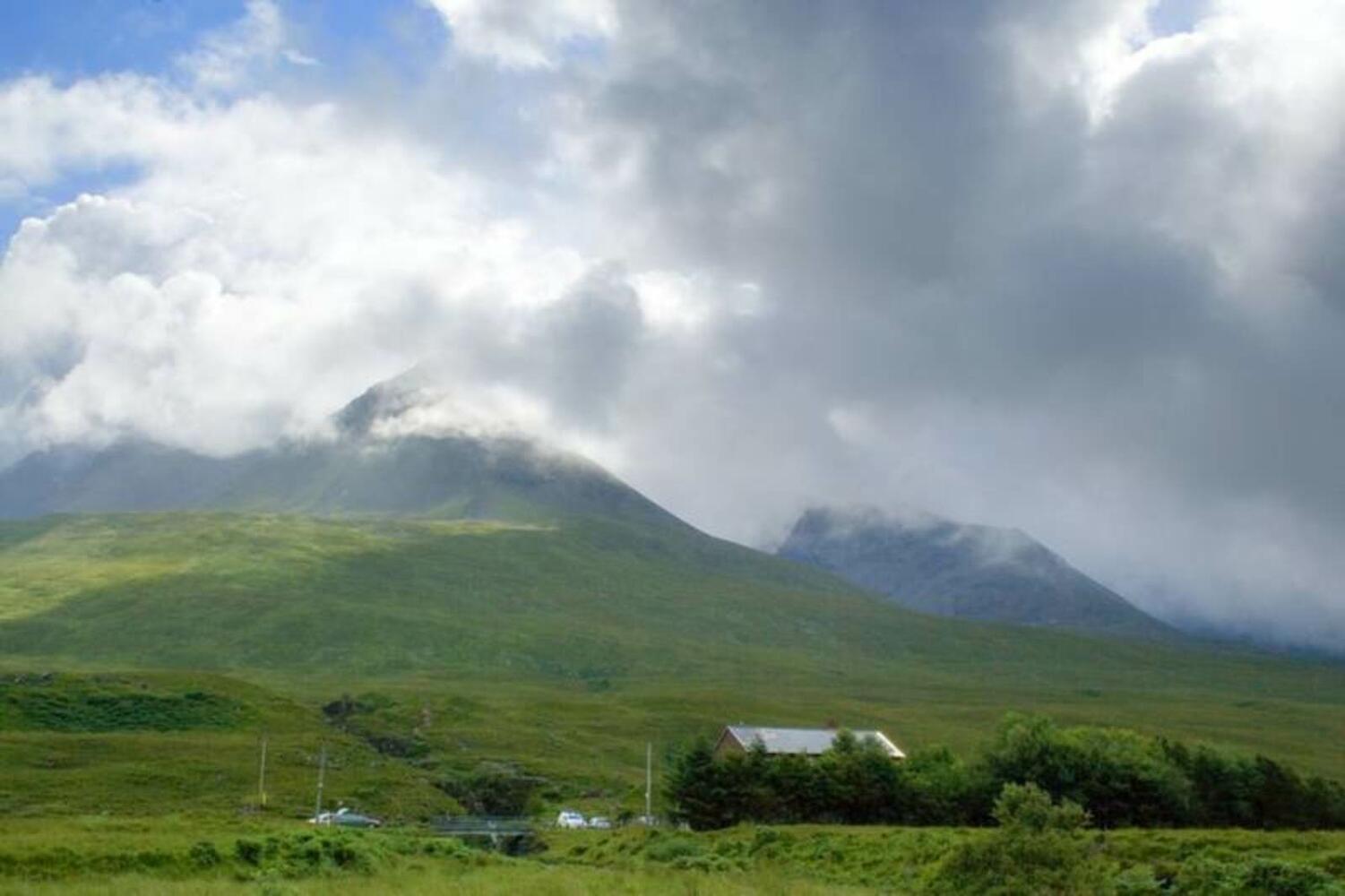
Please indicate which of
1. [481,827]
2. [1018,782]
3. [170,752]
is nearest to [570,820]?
[481,827]

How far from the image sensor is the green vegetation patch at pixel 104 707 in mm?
128875

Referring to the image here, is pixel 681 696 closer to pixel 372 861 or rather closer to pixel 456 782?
pixel 456 782

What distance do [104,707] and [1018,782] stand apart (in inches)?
4251

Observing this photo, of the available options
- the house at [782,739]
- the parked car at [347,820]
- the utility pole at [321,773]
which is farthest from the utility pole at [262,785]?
the house at [782,739]

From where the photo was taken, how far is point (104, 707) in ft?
445

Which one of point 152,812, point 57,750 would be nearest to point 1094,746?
point 152,812

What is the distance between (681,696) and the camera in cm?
18925

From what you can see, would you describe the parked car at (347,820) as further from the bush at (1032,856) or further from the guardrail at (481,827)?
the bush at (1032,856)

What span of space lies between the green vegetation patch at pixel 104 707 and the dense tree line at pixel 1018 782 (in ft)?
256

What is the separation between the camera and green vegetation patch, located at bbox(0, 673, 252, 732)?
129m

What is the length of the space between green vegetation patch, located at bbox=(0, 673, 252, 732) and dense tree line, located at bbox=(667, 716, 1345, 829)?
7796 cm

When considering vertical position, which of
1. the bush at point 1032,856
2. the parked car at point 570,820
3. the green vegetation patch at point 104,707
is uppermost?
the bush at point 1032,856

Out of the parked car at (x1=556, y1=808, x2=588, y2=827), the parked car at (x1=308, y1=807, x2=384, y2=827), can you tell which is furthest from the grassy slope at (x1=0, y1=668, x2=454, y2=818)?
the parked car at (x1=556, y1=808, x2=588, y2=827)

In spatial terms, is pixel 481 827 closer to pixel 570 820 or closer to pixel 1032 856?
pixel 570 820
